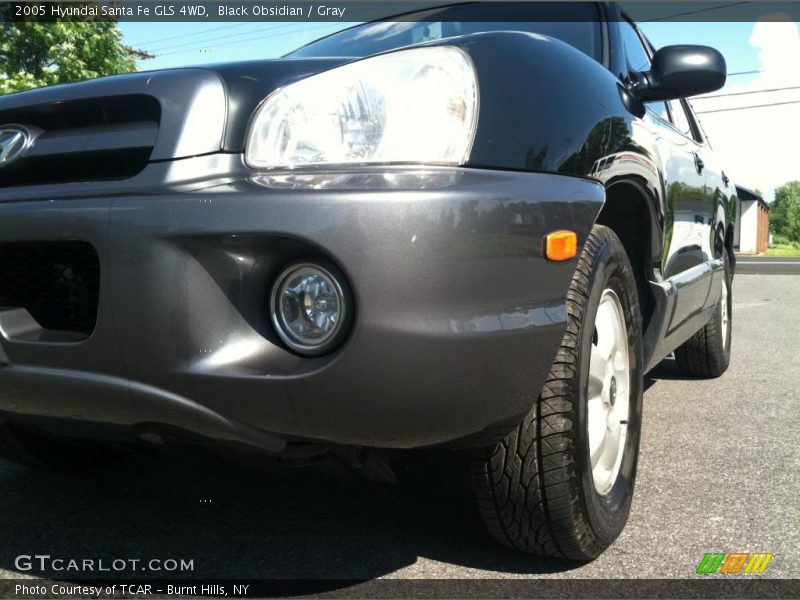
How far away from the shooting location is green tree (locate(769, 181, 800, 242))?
87250 millimetres

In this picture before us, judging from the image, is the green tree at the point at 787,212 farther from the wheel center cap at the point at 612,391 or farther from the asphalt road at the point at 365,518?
the wheel center cap at the point at 612,391

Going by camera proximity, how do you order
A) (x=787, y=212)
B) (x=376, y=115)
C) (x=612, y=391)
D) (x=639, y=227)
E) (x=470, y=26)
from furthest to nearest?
(x=787, y=212), (x=470, y=26), (x=639, y=227), (x=612, y=391), (x=376, y=115)

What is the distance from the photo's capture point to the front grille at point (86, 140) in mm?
1691

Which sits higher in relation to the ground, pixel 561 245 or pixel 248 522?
pixel 561 245

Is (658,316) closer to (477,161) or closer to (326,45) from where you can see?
(477,161)

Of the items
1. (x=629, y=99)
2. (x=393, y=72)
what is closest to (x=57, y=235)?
(x=393, y=72)

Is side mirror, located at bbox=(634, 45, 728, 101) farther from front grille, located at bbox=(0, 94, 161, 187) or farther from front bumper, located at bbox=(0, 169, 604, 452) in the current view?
front grille, located at bbox=(0, 94, 161, 187)

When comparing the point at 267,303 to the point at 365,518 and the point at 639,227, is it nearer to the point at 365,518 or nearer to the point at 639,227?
the point at 365,518

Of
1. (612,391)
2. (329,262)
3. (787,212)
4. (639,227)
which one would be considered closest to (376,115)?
(329,262)

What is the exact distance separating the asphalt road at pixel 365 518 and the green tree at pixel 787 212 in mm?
93154

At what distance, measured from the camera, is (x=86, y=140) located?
175cm

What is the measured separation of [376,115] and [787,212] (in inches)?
3801

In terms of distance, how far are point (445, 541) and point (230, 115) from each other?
1.22 m

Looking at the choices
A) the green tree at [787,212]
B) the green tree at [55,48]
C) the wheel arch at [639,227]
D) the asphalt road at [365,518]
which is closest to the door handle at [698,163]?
the wheel arch at [639,227]
